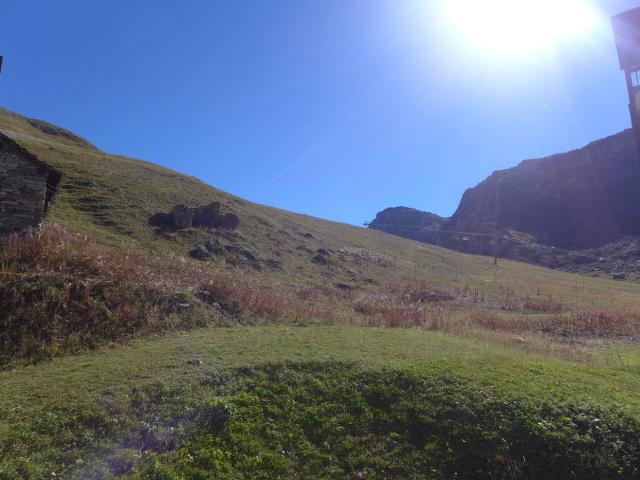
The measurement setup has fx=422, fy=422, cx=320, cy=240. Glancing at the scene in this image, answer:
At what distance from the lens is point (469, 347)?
15.4 metres

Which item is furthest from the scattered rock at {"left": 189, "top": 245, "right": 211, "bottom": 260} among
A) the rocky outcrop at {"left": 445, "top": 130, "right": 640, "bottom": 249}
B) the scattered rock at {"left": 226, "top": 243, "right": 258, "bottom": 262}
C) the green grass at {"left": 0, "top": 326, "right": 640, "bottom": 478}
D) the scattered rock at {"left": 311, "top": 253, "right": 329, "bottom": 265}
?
the rocky outcrop at {"left": 445, "top": 130, "right": 640, "bottom": 249}

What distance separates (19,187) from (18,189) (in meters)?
0.10

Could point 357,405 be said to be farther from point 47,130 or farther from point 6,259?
point 47,130

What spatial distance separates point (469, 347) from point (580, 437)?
6.37 m

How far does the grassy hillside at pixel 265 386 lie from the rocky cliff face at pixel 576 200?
137 meters

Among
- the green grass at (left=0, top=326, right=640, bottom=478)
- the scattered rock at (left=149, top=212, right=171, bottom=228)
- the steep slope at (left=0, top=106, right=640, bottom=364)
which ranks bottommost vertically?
Answer: the green grass at (left=0, top=326, right=640, bottom=478)

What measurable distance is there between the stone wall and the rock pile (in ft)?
Answer: 44.0

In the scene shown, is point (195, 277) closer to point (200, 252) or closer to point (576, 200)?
point (200, 252)

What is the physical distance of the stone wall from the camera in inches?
730

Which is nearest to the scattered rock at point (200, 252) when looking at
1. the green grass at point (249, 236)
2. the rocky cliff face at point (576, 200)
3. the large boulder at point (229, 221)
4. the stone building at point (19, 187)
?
the green grass at point (249, 236)

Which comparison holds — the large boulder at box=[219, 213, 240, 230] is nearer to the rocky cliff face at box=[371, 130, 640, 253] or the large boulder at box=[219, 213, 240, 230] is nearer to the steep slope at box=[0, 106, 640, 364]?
the steep slope at box=[0, 106, 640, 364]

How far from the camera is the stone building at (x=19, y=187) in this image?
1852 centimetres

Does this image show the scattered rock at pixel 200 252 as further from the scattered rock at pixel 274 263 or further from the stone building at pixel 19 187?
the stone building at pixel 19 187

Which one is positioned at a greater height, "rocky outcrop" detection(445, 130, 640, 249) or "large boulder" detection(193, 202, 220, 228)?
"rocky outcrop" detection(445, 130, 640, 249)
